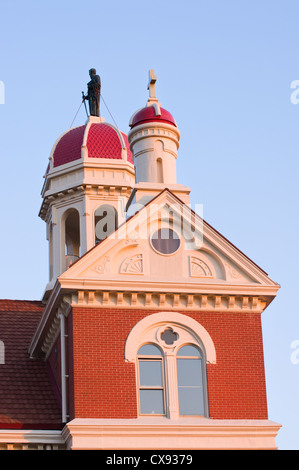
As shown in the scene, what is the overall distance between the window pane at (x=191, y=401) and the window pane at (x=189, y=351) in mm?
894

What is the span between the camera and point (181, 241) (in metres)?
25.4

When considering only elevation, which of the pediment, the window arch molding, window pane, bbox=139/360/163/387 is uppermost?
the pediment

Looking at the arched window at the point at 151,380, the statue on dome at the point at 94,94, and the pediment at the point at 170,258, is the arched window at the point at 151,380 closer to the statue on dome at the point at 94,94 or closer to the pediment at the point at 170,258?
the pediment at the point at 170,258

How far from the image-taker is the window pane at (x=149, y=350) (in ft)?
79.3

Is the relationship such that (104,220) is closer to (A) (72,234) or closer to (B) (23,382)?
(A) (72,234)

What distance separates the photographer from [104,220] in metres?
33.3

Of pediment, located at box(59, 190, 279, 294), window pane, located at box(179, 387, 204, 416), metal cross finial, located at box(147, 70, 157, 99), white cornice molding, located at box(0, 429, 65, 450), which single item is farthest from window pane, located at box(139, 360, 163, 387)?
metal cross finial, located at box(147, 70, 157, 99)

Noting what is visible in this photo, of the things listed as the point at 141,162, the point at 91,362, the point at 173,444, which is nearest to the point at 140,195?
the point at 141,162

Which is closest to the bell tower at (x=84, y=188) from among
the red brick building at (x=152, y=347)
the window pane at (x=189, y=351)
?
the red brick building at (x=152, y=347)

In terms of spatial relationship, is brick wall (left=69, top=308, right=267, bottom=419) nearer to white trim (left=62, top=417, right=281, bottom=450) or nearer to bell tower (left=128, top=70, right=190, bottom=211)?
white trim (left=62, top=417, right=281, bottom=450)

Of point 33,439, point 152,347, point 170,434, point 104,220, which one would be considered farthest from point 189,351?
point 104,220

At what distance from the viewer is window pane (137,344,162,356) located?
24.2 metres

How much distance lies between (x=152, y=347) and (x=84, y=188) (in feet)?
33.1
